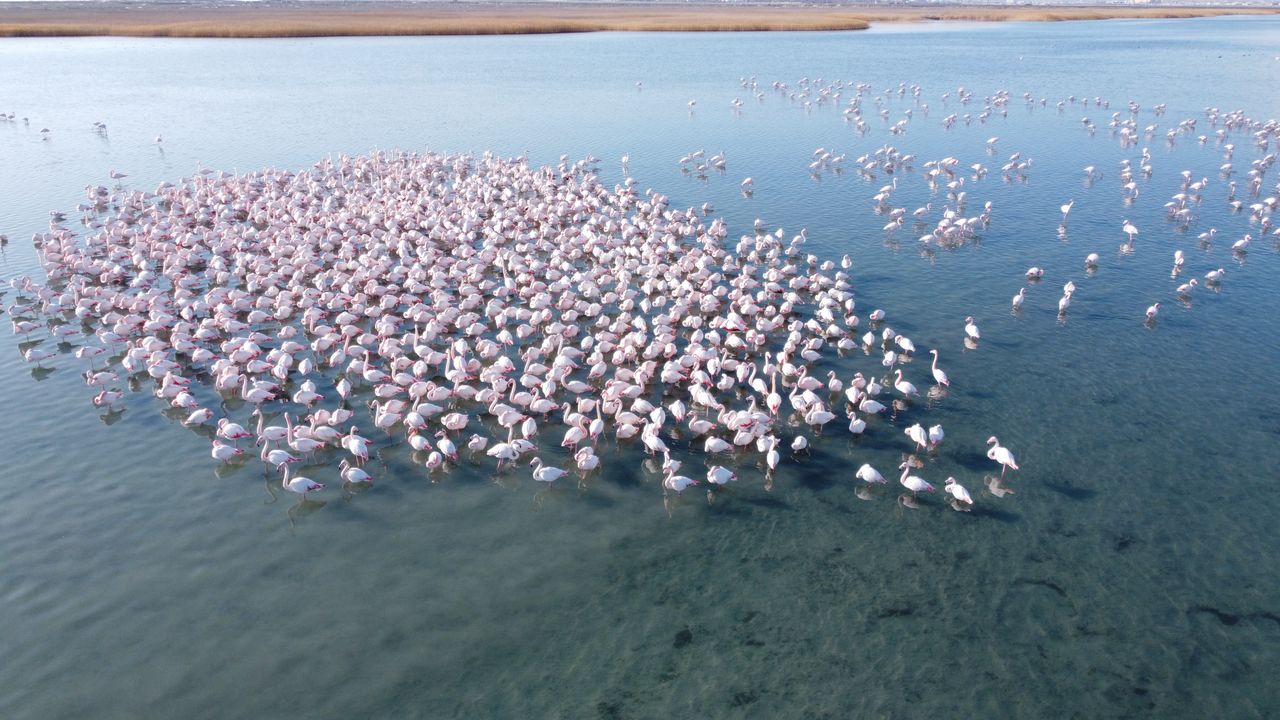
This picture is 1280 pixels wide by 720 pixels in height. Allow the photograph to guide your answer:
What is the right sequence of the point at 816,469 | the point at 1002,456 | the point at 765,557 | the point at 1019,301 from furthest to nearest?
1. the point at 1019,301
2. the point at 816,469
3. the point at 1002,456
4. the point at 765,557

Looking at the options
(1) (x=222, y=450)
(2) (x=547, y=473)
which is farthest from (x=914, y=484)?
(1) (x=222, y=450)

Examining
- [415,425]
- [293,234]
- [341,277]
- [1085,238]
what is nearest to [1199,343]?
[1085,238]

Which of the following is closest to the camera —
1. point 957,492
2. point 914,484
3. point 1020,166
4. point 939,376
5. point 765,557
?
point 765,557

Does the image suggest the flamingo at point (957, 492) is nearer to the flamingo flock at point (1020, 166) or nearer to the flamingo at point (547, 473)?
the flamingo at point (547, 473)

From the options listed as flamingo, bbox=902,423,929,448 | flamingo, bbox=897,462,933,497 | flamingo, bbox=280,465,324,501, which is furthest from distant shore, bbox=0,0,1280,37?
flamingo, bbox=897,462,933,497

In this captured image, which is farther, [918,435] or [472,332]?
[472,332]

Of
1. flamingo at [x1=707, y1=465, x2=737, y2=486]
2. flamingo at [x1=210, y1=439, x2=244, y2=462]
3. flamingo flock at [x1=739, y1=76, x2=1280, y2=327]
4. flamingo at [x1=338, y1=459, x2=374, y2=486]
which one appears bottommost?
flamingo flock at [x1=739, y1=76, x2=1280, y2=327]

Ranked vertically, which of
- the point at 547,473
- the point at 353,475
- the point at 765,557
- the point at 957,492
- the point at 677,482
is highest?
the point at 353,475

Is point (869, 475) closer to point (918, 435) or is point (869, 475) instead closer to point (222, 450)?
point (918, 435)

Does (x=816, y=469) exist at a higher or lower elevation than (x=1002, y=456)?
lower

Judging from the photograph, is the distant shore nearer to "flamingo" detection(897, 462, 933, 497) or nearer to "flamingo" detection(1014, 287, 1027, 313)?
"flamingo" detection(1014, 287, 1027, 313)
